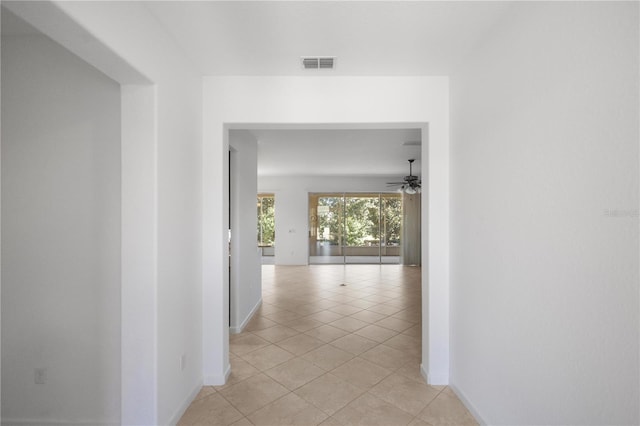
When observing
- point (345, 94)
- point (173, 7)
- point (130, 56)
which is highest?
point (173, 7)

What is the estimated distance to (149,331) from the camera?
1.82m

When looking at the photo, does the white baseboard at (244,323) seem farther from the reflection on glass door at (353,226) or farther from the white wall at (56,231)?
the reflection on glass door at (353,226)

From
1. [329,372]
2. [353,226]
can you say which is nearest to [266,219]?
[353,226]

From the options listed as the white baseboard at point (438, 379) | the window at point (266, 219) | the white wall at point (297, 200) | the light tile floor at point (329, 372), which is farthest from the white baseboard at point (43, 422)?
the window at point (266, 219)

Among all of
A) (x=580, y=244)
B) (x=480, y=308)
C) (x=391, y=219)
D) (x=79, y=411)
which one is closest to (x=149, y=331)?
(x=79, y=411)

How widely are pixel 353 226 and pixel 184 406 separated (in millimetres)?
7582

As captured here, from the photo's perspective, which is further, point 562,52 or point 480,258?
point 480,258

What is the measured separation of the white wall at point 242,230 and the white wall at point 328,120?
3.60 ft

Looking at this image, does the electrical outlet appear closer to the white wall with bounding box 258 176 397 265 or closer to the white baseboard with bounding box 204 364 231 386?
the white baseboard with bounding box 204 364 231 386

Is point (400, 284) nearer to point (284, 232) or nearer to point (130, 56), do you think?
point (284, 232)

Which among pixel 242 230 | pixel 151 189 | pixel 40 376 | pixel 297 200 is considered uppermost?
pixel 297 200

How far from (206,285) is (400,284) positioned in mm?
5126

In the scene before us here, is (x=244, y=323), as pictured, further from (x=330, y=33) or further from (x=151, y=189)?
(x=330, y=33)

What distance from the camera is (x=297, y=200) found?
9375 mm
